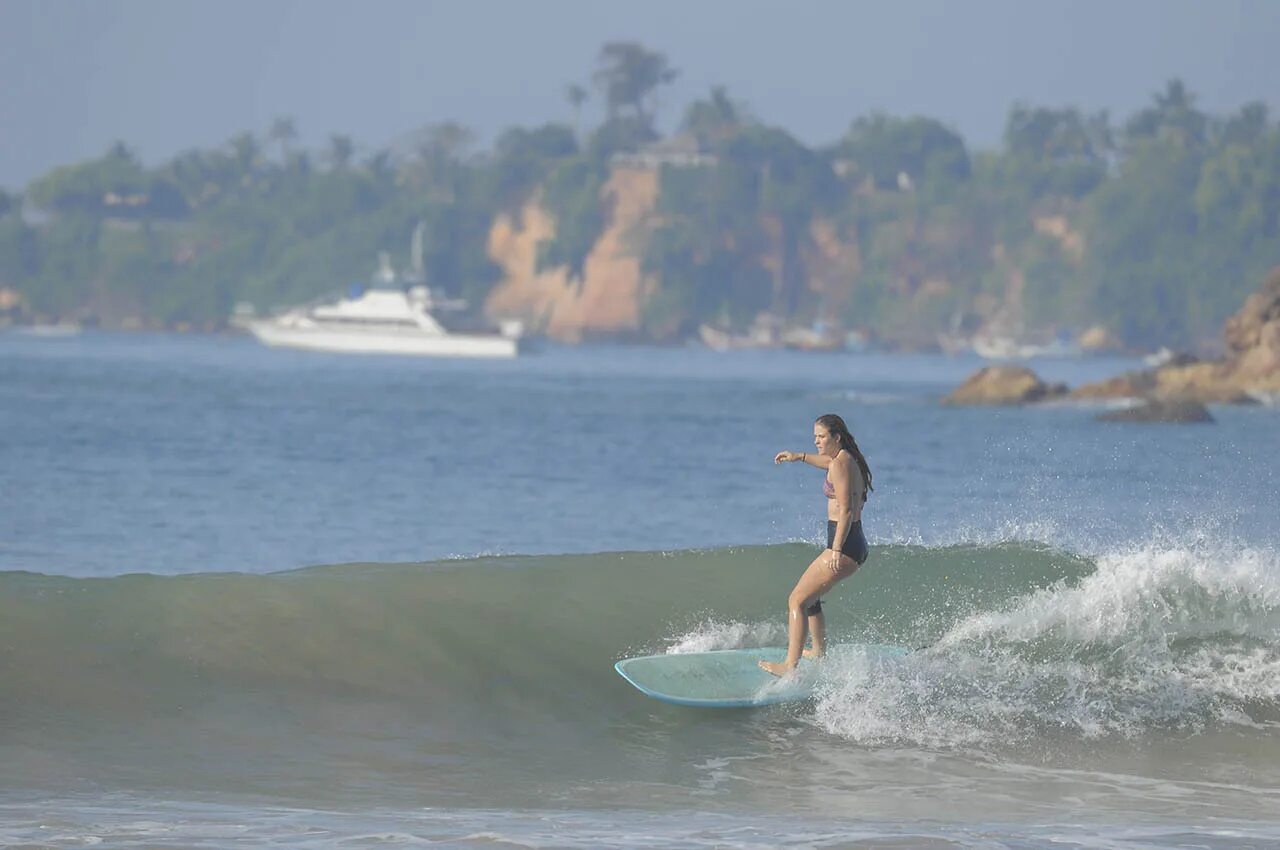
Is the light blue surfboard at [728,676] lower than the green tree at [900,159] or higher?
lower

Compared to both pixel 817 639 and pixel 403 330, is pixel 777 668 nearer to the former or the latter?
pixel 817 639

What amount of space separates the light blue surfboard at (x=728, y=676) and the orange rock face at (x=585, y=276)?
162 metres

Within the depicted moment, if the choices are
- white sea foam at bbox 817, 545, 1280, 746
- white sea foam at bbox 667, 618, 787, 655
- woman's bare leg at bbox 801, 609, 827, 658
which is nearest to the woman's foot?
woman's bare leg at bbox 801, 609, 827, 658

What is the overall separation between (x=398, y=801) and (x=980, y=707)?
157 inches

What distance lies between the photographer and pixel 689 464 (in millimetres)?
37688

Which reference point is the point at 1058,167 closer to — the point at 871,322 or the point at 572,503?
the point at 871,322

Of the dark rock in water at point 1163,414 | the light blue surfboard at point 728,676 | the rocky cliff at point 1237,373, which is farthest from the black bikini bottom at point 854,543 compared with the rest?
the rocky cliff at point 1237,373

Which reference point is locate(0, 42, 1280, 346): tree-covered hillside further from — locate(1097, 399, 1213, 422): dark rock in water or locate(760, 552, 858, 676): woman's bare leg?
locate(760, 552, 858, 676): woman's bare leg

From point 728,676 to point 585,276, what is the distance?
167846 mm

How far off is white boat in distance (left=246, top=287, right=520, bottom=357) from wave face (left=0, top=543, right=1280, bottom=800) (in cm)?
11359

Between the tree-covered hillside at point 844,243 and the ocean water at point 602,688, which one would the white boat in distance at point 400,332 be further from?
the ocean water at point 602,688

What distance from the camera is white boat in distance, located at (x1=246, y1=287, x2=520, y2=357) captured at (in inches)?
5073

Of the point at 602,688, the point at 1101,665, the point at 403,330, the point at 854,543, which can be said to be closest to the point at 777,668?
the point at 854,543

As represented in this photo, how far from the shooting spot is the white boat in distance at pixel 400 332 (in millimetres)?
128850
